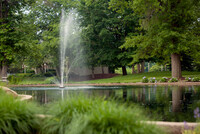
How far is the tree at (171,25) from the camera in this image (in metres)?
16.9

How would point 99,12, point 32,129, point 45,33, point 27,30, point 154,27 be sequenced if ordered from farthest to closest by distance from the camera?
point 45,33 < point 99,12 < point 27,30 < point 154,27 < point 32,129

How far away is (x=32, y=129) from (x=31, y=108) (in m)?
0.36

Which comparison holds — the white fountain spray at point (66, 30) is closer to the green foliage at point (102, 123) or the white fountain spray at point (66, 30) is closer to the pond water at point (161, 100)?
the pond water at point (161, 100)

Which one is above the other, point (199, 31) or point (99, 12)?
point (99, 12)

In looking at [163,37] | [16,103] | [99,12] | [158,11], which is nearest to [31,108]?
[16,103]

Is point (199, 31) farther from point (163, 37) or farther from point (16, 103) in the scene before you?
point (16, 103)

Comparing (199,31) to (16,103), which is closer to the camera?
(16,103)

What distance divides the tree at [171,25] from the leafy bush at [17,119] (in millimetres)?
14381

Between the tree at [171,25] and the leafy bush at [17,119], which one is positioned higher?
the tree at [171,25]

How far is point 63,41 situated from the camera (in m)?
29.1

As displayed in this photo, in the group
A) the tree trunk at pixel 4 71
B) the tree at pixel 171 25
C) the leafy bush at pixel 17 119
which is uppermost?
the tree at pixel 171 25

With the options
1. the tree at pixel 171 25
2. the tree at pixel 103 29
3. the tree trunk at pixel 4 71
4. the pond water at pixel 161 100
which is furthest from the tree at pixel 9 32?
the tree at pixel 171 25

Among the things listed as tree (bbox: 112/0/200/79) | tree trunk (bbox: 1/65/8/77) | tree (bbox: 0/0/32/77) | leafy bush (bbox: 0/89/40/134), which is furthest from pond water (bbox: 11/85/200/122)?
tree trunk (bbox: 1/65/8/77)

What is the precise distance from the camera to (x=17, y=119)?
11.5 feet
